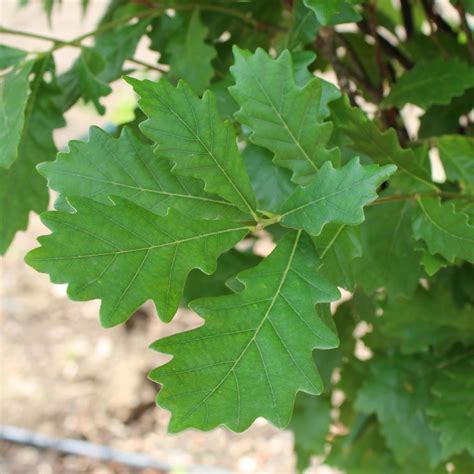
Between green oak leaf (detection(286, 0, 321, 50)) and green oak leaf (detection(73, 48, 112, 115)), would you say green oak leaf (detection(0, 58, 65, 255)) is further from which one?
green oak leaf (detection(286, 0, 321, 50))

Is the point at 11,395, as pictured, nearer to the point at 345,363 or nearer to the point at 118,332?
the point at 118,332

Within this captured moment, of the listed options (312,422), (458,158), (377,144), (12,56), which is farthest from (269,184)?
(312,422)

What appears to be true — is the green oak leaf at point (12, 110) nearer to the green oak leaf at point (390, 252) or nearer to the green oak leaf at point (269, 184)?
the green oak leaf at point (269, 184)

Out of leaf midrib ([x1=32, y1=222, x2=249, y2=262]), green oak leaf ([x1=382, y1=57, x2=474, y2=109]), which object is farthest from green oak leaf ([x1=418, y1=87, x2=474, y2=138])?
leaf midrib ([x1=32, y1=222, x2=249, y2=262])

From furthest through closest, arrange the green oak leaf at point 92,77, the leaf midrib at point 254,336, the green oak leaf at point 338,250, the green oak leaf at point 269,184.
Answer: the green oak leaf at point 92,77
the green oak leaf at point 269,184
the green oak leaf at point 338,250
the leaf midrib at point 254,336

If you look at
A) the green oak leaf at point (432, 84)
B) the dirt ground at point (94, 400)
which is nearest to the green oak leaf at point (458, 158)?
the green oak leaf at point (432, 84)
